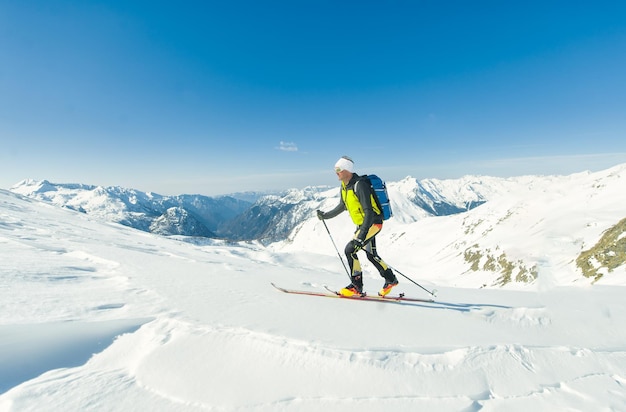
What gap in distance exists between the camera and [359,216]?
7.89 meters

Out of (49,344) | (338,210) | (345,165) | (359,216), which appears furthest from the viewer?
(338,210)

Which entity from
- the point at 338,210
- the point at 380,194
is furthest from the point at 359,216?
the point at 338,210

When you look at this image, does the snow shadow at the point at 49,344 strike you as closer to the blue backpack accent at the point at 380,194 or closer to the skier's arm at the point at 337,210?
the skier's arm at the point at 337,210

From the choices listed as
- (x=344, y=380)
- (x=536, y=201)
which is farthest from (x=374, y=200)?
(x=536, y=201)

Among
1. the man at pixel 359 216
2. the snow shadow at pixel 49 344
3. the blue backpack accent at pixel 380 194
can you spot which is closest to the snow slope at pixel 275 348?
the snow shadow at pixel 49 344

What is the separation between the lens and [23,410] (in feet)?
9.96

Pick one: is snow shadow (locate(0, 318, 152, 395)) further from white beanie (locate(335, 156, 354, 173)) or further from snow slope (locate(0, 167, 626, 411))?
white beanie (locate(335, 156, 354, 173))

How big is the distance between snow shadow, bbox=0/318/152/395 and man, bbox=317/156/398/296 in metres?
4.99

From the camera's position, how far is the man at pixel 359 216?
7.30 m

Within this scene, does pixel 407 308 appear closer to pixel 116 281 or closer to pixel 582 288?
pixel 116 281

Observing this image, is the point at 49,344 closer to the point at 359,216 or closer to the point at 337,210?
the point at 359,216

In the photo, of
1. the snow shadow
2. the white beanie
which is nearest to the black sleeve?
the white beanie

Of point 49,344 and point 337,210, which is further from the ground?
point 337,210

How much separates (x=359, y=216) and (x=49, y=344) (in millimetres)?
6506
